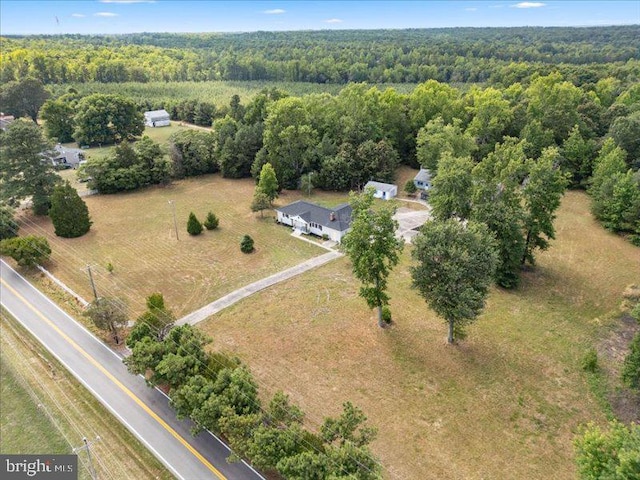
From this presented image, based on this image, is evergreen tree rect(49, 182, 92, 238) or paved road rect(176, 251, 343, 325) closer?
paved road rect(176, 251, 343, 325)

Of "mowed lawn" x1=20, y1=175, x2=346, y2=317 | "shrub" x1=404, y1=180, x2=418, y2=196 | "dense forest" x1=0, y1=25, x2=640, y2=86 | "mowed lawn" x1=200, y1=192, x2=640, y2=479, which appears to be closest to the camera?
"mowed lawn" x1=200, y1=192, x2=640, y2=479

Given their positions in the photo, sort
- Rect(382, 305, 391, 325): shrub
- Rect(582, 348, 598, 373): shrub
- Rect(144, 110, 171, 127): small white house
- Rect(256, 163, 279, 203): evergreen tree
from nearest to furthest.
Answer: Rect(582, 348, 598, 373): shrub → Rect(382, 305, 391, 325): shrub → Rect(256, 163, 279, 203): evergreen tree → Rect(144, 110, 171, 127): small white house

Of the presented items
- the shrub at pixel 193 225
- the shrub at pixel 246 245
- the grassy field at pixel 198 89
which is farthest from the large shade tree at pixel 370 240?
the grassy field at pixel 198 89

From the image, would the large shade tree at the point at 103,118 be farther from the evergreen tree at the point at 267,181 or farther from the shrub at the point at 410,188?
the shrub at the point at 410,188

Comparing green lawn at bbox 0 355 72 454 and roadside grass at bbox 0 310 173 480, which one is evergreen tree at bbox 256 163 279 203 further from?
green lawn at bbox 0 355 72 454

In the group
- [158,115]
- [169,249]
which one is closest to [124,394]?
[169,249]

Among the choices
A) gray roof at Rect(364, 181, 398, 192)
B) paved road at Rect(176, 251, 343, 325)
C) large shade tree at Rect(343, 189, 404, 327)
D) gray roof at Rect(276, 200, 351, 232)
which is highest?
large shade tree at Rect(343, 189, 404, 327)

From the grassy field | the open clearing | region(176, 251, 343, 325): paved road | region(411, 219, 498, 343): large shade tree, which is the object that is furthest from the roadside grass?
the grassy field
